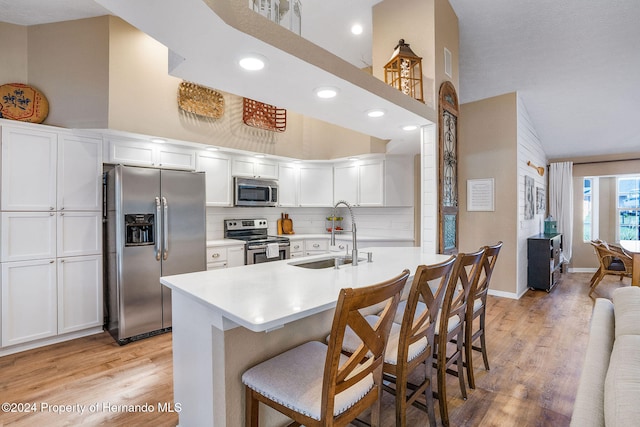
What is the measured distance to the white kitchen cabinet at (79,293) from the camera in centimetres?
310

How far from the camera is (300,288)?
165 centimetres

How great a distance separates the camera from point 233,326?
4.52 feet

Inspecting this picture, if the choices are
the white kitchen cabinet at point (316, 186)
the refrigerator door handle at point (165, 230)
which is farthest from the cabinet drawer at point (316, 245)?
the refrigerator door handle at point (165, 230)

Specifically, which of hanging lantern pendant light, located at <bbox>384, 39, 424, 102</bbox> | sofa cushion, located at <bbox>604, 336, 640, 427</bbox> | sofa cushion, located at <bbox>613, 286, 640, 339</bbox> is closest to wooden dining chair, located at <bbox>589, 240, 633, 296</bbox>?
sofa cushion, located at <bbox>613, 286, 640, 339</bbox>

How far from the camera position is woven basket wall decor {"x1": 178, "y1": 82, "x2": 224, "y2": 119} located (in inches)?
148

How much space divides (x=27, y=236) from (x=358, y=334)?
339cm

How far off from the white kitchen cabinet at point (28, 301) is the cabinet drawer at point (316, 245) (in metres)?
3.11

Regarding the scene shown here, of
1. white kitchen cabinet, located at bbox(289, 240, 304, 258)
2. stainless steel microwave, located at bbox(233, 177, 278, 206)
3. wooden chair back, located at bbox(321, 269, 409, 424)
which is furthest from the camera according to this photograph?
white kitchen cabinet, located at bbox(289, 240, 304, 258)

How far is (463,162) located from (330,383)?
4.82 metres

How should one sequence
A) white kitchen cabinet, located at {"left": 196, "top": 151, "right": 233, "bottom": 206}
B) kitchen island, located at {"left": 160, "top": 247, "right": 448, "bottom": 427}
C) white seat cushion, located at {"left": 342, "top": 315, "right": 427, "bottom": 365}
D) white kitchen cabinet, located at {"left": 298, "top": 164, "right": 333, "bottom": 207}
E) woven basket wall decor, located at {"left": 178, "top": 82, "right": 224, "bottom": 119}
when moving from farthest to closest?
white kitchen cabinet, located at {"left": 298, "top": 164, "right": 333, "bottom": 207}
white kitchen cabinet, located at {"left": 196, "top": 151, "right": 233, "bottom": 206}
woven basket wall decor, located at {"left": 178, "top": 82, "right": 224, "bottom": 119}
white seat cushion, located at {"left": 342, "top": 315, "right": 427, "bottom": 365}
kitchen island, located at {"left": 160, "top": 247, "right": 448, "bottom": 427}

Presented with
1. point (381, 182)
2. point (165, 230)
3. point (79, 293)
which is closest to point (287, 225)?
point (381, 182)

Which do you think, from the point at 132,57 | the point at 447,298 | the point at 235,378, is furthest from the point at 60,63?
the point at 447,298

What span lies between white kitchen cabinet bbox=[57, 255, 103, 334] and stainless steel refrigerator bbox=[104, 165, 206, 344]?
0.10 metres

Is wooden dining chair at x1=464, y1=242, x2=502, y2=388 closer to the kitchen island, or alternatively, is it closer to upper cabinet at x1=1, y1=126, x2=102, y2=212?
the kitchen island
